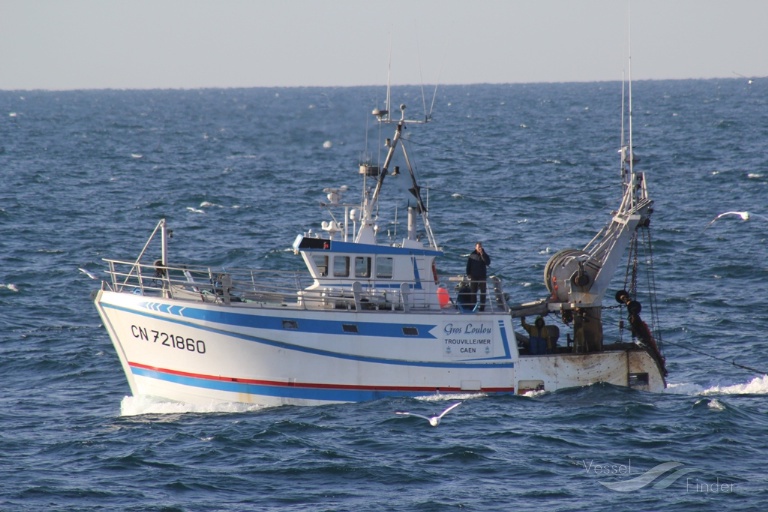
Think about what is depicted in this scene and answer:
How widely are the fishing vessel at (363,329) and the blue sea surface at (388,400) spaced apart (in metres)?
0.58

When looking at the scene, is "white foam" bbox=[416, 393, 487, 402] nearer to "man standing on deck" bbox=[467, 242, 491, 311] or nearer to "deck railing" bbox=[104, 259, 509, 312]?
"deck railing" bbox=[104, 259, 509, 312]

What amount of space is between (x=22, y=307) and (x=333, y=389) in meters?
16.5

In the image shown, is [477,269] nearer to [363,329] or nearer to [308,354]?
[363,329]

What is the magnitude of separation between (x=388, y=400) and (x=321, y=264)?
382cm

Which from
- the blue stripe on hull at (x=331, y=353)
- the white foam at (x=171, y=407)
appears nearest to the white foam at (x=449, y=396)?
the blue stripe on hull at (x=331, y=353)

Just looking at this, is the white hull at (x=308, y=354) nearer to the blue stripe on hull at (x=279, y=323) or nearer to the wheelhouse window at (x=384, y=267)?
the blue stripe on hull at (x=279, y=323)

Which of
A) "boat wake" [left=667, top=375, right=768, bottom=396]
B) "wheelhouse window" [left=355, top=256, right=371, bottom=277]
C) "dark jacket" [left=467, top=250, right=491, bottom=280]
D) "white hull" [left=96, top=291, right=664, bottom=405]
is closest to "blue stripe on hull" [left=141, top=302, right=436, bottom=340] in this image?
"white hull" [left=96, top=291, right=664, bottom=405]

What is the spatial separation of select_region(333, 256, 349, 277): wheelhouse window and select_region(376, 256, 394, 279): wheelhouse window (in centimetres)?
79

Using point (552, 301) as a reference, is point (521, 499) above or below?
below

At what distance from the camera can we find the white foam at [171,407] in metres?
27.3

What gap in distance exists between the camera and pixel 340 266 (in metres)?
28.0

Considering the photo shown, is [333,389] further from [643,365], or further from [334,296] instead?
[643,365]

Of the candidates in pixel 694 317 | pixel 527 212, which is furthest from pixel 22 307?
pixel 527 212

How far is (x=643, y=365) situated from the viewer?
93.8 ft
